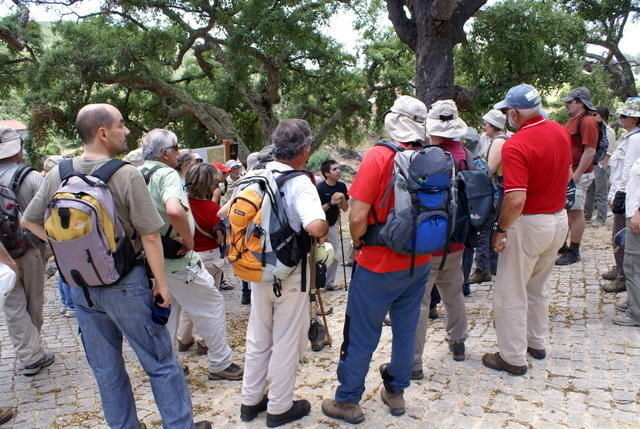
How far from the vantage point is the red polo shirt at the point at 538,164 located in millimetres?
3484

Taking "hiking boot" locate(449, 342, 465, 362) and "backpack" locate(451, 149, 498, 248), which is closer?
"backpack" locate(451, 149, 498, 248)

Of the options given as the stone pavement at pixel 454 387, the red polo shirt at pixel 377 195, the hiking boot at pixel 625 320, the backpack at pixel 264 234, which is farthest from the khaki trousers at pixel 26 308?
the hiking boot at pixel 625 320

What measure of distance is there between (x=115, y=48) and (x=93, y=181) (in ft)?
37.8

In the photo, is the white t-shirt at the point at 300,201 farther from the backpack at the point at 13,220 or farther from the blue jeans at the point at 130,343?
the backpack at the point at 13,220

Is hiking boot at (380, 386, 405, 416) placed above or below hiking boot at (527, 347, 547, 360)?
below

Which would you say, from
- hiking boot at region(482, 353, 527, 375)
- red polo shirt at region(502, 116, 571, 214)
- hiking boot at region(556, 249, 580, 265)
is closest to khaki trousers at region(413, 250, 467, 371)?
hiking boot at region(482, 353, 527, 375)

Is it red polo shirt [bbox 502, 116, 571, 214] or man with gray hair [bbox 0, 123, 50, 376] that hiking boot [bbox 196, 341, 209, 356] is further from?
red polo shirt [bbox 502, 116, 571, 214]

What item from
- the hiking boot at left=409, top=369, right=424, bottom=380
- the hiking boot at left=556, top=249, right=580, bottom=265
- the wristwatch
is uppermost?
the wristwatch

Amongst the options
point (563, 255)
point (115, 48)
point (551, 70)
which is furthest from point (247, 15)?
point (563, 255)

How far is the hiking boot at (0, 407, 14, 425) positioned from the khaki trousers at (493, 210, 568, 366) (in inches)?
149

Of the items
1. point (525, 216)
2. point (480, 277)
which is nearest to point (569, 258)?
point (480, 277)

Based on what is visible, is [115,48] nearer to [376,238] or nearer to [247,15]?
[247,15]

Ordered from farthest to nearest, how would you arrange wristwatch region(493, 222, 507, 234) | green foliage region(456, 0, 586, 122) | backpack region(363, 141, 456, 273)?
green foliage region(456, 0, 586, 122), wristwatch region(493, 222, 507, 234), backpack region(363, 141, 456, 273)

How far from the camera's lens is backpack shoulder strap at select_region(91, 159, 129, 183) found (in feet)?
8.55
